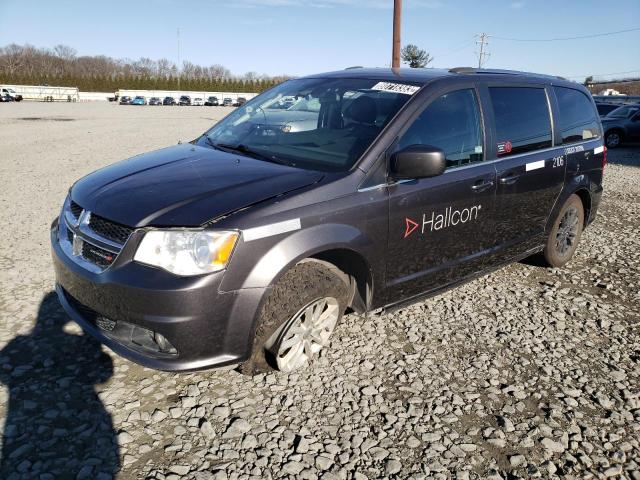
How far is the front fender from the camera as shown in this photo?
250 cm

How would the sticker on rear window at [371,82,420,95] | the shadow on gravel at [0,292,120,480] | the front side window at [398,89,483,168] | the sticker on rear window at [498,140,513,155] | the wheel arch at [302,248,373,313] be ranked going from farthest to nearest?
the sticker on rear window at [498,140,513,155]
the sticker on rear window at [371,82,420,95]
the front side window at [398,89,483,168]
the wheel arch at [302,248,373,313]
the shadow on gravel at [0,292,120,480]

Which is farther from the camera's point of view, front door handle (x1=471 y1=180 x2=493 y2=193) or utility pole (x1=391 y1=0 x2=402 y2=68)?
utility pole (x1=391 y1=0 x2=402 y2=68)

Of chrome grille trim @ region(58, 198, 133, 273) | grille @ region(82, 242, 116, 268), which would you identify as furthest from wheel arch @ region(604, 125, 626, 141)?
grille @ region(82, 242, 116, 268)

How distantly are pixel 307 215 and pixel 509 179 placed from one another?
1.97m

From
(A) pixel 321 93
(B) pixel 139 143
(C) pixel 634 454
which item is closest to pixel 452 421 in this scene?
(C) pixel 634 454

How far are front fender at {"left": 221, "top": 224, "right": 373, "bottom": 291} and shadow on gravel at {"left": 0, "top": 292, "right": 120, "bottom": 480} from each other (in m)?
0.98

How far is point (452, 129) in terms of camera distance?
11.4ft

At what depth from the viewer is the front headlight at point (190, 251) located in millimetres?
2414

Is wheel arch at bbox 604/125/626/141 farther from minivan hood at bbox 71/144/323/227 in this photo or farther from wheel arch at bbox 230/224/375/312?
minivan hood at bbox 71/144/323/227

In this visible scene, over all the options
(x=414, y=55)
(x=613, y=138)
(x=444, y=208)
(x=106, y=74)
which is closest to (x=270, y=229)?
(x=444, y=208)

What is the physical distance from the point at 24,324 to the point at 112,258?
149 centimetres

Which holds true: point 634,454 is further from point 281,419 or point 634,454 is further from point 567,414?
point 281,419

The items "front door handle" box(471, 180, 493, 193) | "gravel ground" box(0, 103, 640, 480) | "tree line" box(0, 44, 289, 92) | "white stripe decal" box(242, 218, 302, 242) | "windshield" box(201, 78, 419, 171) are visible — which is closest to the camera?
"gravel ground" box(0, 103, 640, 480)

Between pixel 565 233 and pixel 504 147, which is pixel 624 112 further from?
pixel 504 147
